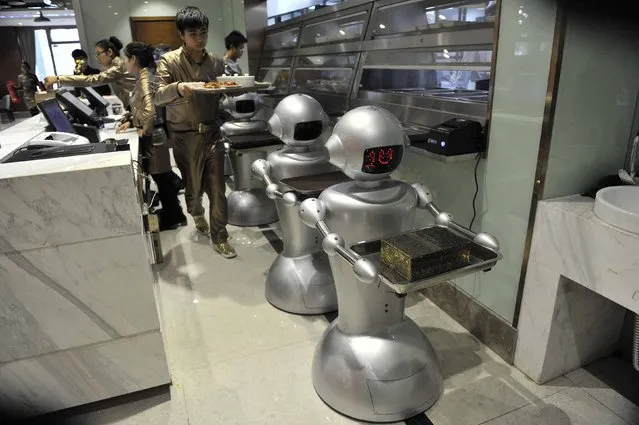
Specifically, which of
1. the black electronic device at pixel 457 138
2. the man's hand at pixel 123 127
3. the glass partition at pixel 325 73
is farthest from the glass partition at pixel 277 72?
the black electronic device at pixel 457 138

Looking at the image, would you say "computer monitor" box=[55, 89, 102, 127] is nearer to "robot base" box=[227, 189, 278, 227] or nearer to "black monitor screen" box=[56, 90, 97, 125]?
"black monitor screen" box=[56, 90, 97, 125]

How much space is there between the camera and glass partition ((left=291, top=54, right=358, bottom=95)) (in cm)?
333

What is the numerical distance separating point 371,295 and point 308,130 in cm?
115

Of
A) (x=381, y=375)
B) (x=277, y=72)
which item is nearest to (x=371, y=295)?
(x=381, y=375)

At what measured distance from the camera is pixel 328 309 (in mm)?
2510

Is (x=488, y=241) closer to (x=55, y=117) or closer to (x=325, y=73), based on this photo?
(x=325, y=73)

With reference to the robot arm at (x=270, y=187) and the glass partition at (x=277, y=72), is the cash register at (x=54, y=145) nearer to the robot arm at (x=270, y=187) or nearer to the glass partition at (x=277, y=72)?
the robot arm at (x=270, y=187)

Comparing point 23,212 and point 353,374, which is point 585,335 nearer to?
point 353,374

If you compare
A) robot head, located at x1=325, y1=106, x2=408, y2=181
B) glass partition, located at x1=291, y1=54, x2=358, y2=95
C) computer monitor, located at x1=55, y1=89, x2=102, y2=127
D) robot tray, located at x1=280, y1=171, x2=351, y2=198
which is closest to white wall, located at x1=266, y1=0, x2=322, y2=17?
glass partition, located at x1=291, y1=54, x2=358, y2=95

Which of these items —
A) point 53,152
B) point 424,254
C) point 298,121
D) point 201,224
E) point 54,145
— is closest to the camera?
point 424,254

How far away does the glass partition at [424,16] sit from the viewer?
214 centimetres

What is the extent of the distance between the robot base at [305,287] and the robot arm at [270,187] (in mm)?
533

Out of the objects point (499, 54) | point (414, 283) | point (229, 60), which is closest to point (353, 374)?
point (414, 283)

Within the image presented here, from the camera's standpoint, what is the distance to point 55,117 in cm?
288
